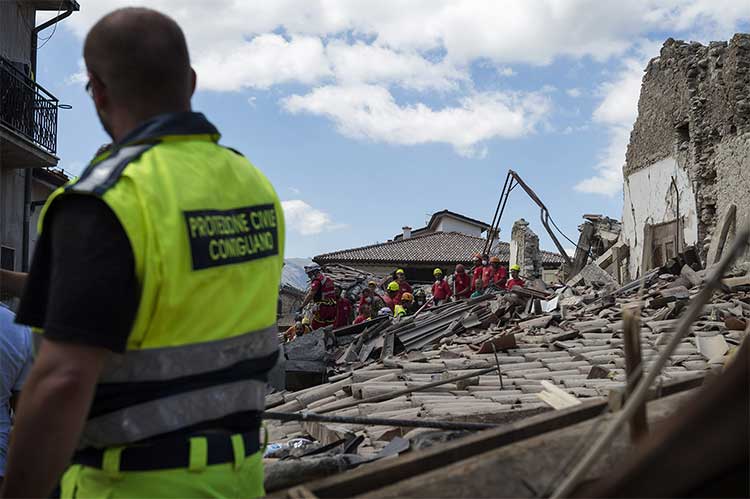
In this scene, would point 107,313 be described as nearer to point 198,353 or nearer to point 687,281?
point 198,353

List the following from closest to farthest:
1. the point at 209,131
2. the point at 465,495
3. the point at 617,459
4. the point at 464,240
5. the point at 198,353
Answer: the point at 465,495 → the point at 617,459 → the point at 198,353 → the point at 209,131 → the point at 464,240

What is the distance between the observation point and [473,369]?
8.20 m

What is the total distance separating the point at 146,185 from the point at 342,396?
615 centimetres

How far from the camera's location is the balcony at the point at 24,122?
41.4 ft

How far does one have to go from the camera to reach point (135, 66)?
5.65 feet

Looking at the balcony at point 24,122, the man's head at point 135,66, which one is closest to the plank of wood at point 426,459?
the man's head at point 135,66

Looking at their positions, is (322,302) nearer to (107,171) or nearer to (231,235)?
(231,235)

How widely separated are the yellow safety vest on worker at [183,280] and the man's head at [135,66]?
0.29 ft

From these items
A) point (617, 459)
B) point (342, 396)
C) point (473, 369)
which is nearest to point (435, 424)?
point (617, 459)

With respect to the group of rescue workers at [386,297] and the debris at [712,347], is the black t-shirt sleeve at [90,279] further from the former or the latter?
the group of rescue workers at [386,297]

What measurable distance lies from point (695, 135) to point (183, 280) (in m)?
16.3

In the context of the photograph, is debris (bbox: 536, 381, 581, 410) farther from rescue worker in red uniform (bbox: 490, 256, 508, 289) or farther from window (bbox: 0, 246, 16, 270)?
rescue worker in red uniform (bbox: 490, 256, 508, 289)

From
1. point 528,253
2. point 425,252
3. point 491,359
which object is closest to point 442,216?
point 425,252

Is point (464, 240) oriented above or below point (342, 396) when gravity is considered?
above
